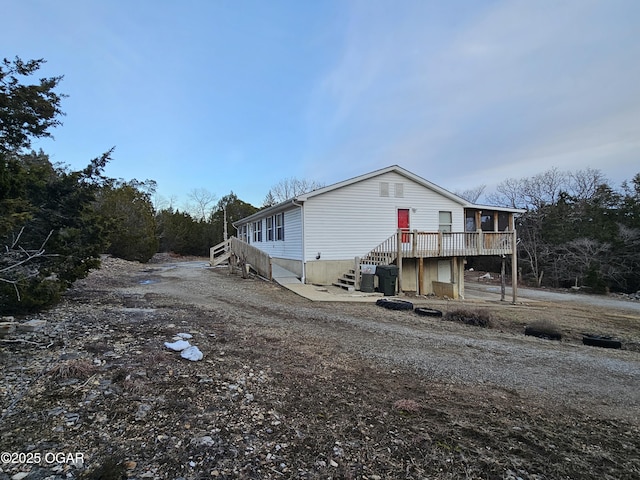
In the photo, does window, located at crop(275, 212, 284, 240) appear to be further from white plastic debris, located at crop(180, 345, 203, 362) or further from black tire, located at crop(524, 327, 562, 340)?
white plastic debris, located at crop(180, 345, 203, 362)

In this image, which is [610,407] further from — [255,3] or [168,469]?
[255,3]

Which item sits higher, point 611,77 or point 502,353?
point 611,77

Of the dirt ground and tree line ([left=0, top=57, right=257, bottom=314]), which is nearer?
the dirt ground

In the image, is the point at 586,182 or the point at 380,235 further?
the point at 586,182

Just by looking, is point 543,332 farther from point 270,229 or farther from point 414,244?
point 270,229

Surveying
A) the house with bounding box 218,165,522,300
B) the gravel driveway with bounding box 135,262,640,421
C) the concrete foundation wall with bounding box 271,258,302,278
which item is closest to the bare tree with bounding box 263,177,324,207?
the house with bounding box 218,165,522,300

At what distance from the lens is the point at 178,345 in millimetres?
4375

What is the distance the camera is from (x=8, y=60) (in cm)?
734

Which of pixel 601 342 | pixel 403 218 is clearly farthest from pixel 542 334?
pixel 403 218

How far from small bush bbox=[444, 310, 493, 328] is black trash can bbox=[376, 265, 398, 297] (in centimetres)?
366

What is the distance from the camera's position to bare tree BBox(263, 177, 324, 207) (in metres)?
41.8

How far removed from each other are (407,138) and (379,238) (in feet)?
26.1

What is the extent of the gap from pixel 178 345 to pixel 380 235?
11.8m

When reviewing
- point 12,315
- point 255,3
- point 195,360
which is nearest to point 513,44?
point 255,3
